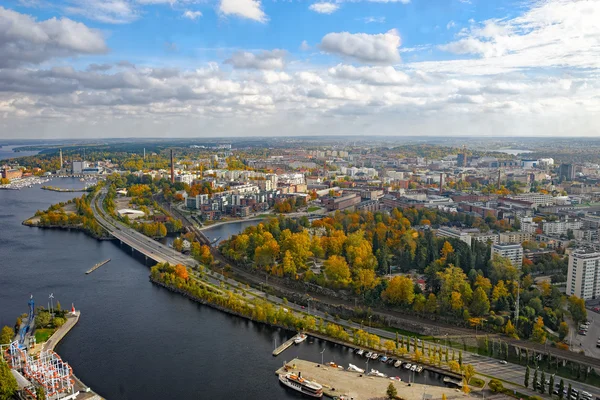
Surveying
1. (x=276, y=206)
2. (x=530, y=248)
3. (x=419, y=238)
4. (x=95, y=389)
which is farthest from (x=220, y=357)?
(x=276, y=206)

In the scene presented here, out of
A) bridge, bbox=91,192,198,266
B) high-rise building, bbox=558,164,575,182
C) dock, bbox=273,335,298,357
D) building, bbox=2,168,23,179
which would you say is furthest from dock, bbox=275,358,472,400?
building, bbox=2,168,23,179

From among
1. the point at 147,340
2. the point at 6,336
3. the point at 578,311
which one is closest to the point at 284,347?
the point at 147,340

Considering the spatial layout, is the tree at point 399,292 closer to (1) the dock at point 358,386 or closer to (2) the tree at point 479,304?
(2) the tree at point 479,304

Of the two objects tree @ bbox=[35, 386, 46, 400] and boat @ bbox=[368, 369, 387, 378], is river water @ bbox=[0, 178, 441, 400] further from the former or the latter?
tree @ bbox=[35, 386, 46, 400]

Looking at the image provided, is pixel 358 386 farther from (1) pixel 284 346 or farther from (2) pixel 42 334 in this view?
(2) pixel 42 334

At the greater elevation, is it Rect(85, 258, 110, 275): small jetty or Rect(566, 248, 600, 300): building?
Rect(566, 248, 600, 300): building

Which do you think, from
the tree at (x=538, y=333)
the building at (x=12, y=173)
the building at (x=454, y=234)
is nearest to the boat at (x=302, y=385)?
the tree at (x=538, y=333)
